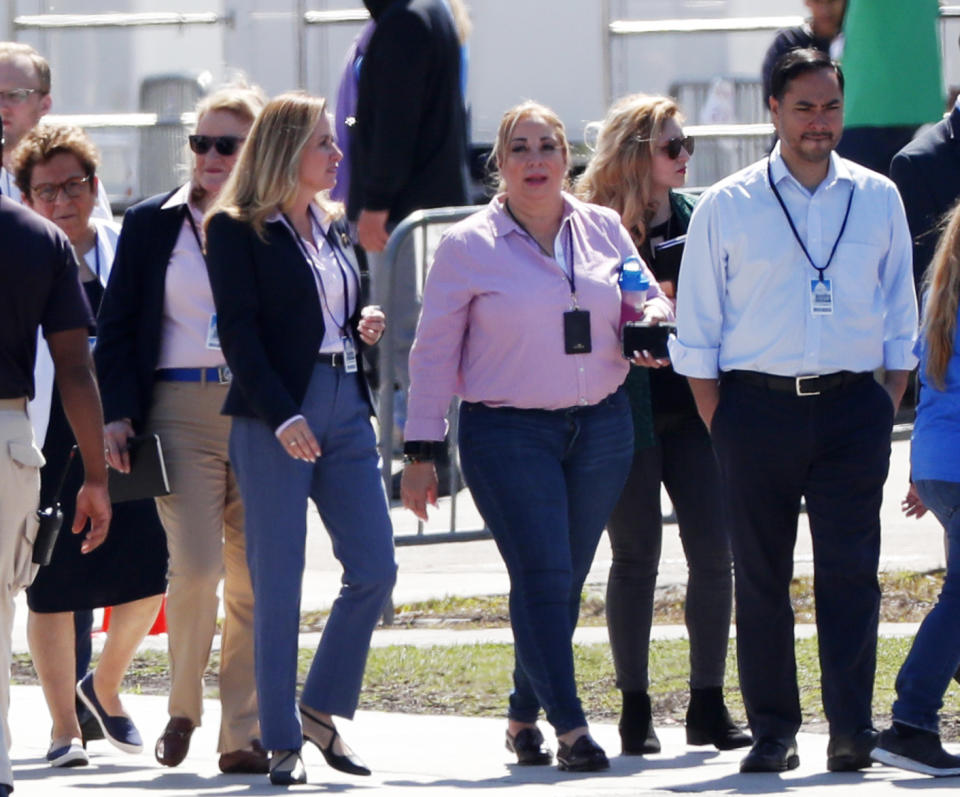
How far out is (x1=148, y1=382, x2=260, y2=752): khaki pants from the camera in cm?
714

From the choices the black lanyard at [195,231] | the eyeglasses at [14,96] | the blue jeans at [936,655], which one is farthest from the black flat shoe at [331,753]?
the eyeglasses at [14,96]

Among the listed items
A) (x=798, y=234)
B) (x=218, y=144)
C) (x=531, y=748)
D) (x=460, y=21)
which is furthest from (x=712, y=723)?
(x=460, y=21)

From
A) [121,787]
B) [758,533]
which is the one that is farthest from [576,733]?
[121,787]

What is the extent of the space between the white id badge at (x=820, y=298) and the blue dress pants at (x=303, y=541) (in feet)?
4.17

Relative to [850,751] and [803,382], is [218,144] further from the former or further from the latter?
[850,751]

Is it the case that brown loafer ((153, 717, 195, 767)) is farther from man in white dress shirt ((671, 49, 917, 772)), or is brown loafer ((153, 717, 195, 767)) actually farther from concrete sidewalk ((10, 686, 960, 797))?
man in white dress shirt ((671, 49, 917, 772))

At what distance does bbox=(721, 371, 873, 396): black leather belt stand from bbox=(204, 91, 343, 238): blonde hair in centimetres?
134

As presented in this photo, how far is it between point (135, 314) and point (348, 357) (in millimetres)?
712

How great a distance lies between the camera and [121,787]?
6.85 m

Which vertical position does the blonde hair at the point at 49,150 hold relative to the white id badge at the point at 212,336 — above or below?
above

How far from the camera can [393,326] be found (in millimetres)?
9695

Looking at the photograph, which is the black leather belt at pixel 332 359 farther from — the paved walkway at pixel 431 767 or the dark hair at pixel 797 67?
the dark hair at pixel 797 67

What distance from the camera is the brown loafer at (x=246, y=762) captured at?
7.08 metres

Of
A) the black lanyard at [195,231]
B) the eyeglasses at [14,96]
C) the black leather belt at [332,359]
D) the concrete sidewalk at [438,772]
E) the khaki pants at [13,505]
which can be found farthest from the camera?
the eyeglasses at [14,96]
